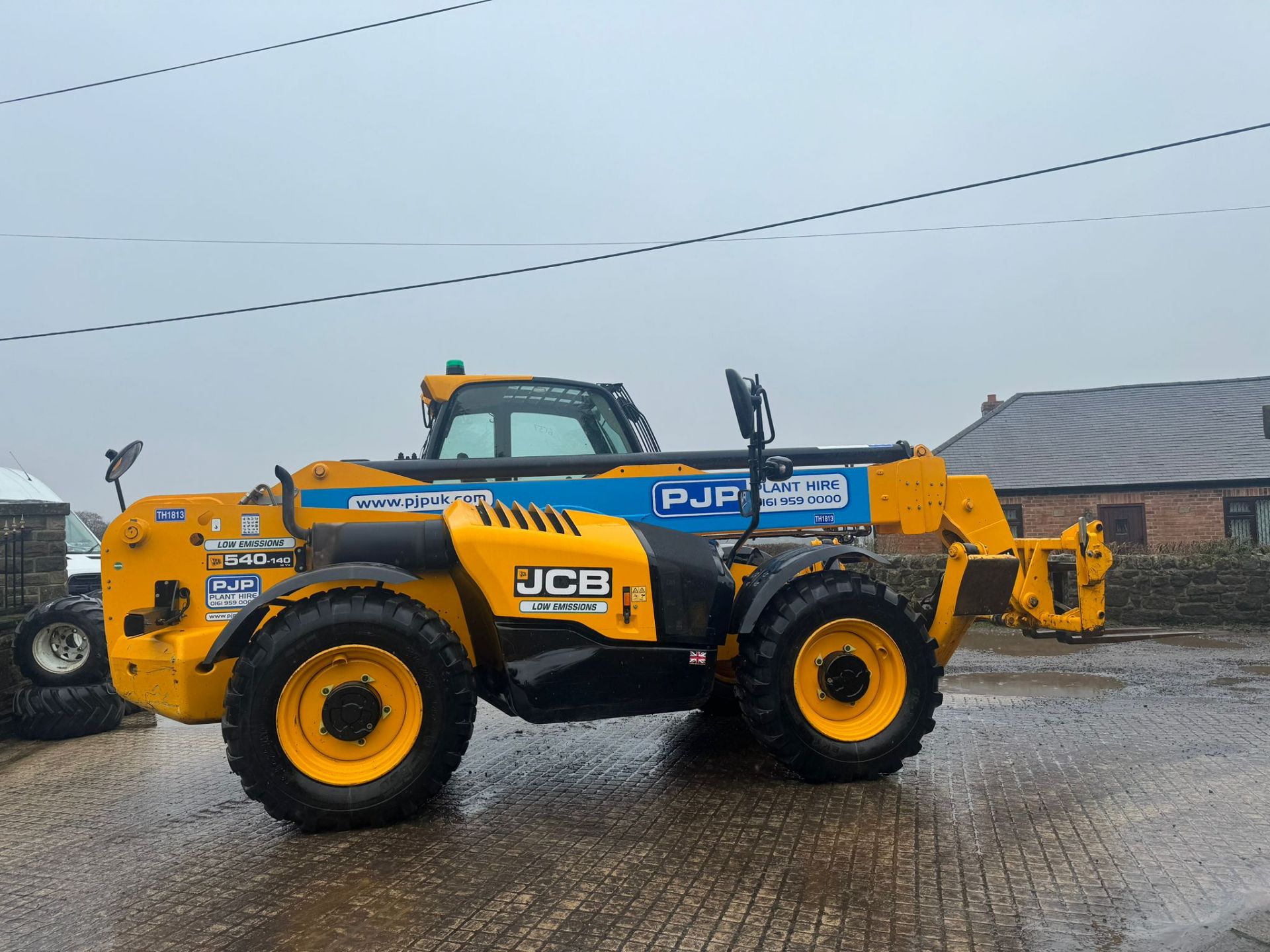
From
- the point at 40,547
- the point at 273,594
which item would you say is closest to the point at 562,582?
the point at 273,594


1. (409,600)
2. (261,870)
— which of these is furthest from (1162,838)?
(261,870)

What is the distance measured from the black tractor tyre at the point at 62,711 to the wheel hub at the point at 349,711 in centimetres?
410

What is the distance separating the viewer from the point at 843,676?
5109 mm

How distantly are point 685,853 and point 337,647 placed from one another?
1.91m

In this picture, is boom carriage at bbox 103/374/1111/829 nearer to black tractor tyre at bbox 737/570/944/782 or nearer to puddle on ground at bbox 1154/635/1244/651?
black tractor tyre at bbox 737/570/944/782

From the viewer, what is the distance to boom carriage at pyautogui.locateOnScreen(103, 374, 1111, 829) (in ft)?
14.8

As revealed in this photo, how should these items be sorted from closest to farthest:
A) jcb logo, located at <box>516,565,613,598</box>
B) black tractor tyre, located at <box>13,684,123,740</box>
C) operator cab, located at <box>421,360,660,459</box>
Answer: jcb logo, located at <box>516,565,613,598</box>
operator cab, located at <box>421,360,660,459</box>
black tractor tyre, located at <box>13,684,123,740</box>

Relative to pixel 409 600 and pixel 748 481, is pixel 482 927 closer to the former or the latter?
pixel 409 600

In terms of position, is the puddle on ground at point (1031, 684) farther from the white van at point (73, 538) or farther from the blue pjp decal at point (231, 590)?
the white van at point (73, 538)

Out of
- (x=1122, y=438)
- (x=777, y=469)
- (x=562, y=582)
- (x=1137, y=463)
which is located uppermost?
(x=1122, y=438)

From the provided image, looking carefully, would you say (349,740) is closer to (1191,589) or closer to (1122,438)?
(1191,589)

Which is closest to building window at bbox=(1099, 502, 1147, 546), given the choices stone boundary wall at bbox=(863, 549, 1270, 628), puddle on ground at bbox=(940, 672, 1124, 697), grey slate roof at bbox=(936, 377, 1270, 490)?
grey slate roof at bbox=(936, 377, 1270, 490)

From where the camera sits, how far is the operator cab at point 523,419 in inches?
243

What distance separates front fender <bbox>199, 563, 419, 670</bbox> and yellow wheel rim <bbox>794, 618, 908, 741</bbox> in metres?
2.19
